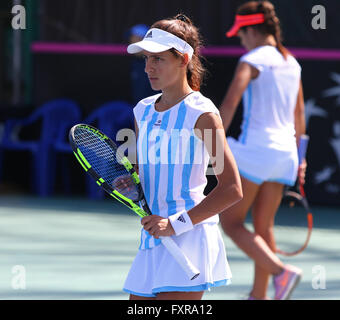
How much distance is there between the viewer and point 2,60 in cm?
1310

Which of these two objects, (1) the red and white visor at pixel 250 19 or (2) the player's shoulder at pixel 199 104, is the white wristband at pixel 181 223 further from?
(1) the red and white visor at pixel 250 19

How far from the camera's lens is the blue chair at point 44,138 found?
436 inches

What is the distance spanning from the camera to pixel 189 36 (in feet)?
13.1

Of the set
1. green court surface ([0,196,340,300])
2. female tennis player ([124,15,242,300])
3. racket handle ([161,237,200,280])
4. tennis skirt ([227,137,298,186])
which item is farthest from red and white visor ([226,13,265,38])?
racket handle ([161,237,200,280])

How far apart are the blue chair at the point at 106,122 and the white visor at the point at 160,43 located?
681cm

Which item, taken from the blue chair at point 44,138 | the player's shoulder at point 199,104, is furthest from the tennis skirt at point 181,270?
the blue chair at point 44,138

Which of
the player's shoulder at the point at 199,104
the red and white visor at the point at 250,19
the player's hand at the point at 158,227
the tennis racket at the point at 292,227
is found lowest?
the tennis racket at the point at 292,227

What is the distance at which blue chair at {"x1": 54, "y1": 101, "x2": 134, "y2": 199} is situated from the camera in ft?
35.5

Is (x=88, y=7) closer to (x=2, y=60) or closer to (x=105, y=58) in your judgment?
(x=105, y=58)

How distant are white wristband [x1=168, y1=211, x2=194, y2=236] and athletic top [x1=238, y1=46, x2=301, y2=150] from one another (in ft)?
7.04

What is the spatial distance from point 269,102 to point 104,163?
193 centimetres

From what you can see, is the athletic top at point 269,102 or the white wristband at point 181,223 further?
the athletic top at point 269,102

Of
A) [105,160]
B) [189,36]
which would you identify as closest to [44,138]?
[105,160]
